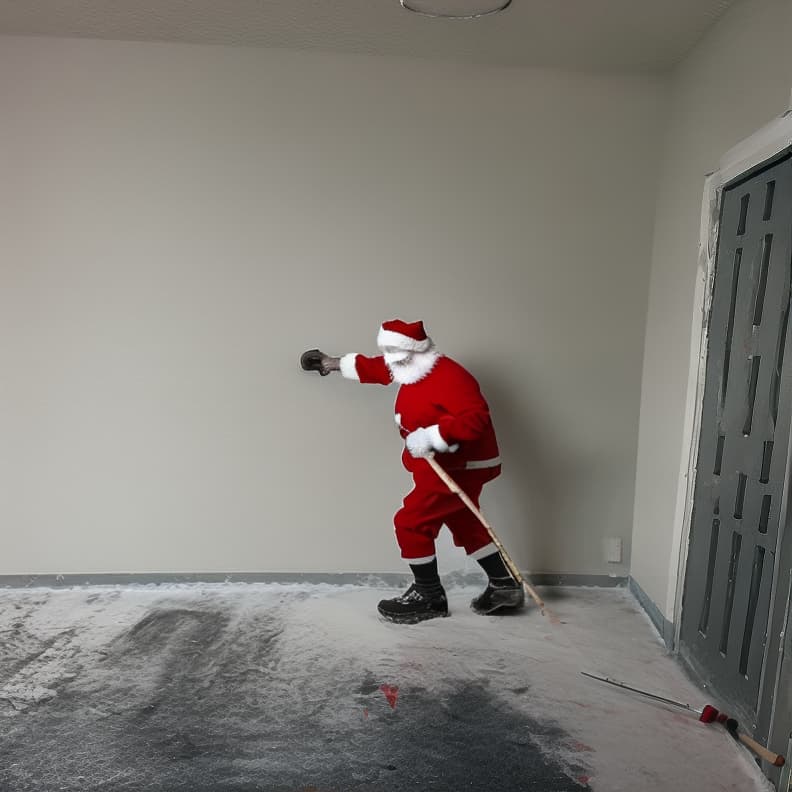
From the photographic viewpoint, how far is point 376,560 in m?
3.33

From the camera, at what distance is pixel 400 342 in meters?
2.87

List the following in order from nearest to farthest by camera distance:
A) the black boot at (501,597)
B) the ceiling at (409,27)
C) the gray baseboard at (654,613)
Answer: the ceiling at (409,27) → the gray baseboard at (654,613) → the black boot at (501,597)

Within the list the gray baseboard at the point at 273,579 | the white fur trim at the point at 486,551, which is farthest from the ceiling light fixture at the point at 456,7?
the gray baseboard at the point at 273,579

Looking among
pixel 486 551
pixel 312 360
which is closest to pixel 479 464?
pixel 486 551

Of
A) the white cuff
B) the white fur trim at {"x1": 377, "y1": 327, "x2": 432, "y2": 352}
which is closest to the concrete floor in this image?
the white cuff

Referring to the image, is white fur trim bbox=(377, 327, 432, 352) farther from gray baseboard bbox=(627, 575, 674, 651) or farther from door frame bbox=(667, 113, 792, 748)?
gray baseboard bbox=(627, 575, 674, 651)

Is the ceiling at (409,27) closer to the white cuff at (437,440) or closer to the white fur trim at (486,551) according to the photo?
the white cuff at (437,440)

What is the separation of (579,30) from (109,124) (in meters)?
1.96

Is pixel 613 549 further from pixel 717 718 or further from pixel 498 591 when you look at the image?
pixel 717 718

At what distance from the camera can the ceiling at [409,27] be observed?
2.57 m

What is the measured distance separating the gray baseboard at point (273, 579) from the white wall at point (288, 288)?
0.16 feet

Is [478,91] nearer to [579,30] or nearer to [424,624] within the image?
[579,30]

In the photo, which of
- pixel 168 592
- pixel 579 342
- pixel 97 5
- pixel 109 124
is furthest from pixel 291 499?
pixel 97 5

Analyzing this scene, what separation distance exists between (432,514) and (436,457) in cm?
24
